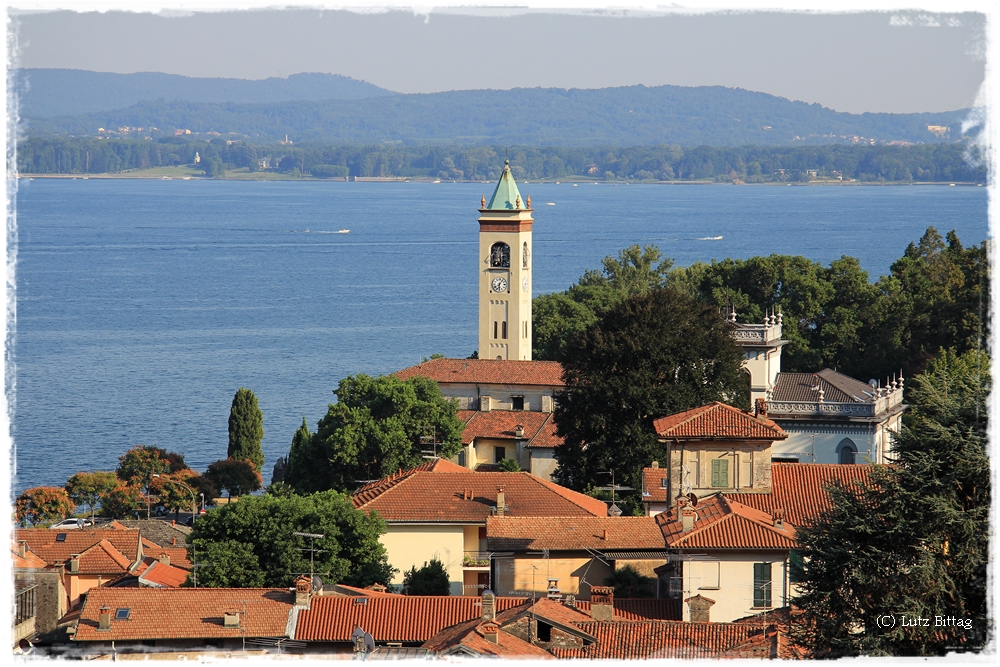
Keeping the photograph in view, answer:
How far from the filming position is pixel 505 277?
55969 millimetres

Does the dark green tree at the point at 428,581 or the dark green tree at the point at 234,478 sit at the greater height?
the dark green tree at the point at 428,581

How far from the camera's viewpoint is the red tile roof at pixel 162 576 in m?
26.7

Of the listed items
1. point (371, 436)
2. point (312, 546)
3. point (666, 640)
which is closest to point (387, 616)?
point (666, 640)

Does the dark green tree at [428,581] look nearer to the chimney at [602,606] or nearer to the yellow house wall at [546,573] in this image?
the yellow house wall at [546,573]

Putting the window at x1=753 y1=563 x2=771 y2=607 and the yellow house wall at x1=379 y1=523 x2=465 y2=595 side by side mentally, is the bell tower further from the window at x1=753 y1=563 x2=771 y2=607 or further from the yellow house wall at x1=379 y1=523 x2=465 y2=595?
the window at x1=753 y1=563 x2=771 y2=607

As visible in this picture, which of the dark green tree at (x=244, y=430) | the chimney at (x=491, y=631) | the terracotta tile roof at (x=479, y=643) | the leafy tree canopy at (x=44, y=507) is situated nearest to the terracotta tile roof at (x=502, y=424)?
the dark green tree at (x=244, y=430)

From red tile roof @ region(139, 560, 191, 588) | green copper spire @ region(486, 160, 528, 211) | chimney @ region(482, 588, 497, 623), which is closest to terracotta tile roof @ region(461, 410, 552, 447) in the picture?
green copper spire @ region(486, 160, 528, 211)

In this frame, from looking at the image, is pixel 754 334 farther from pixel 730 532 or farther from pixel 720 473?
pixel 730 532

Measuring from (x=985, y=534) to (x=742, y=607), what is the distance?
250 inches

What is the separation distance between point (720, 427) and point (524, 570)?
3884mm

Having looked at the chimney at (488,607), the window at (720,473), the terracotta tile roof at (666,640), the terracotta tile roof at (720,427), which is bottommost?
the terracotta tile roof at (666,640)

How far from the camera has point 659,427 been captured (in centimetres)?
2703

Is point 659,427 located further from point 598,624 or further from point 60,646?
point 60,646

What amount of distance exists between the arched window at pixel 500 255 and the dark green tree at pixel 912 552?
38447 millimetres
